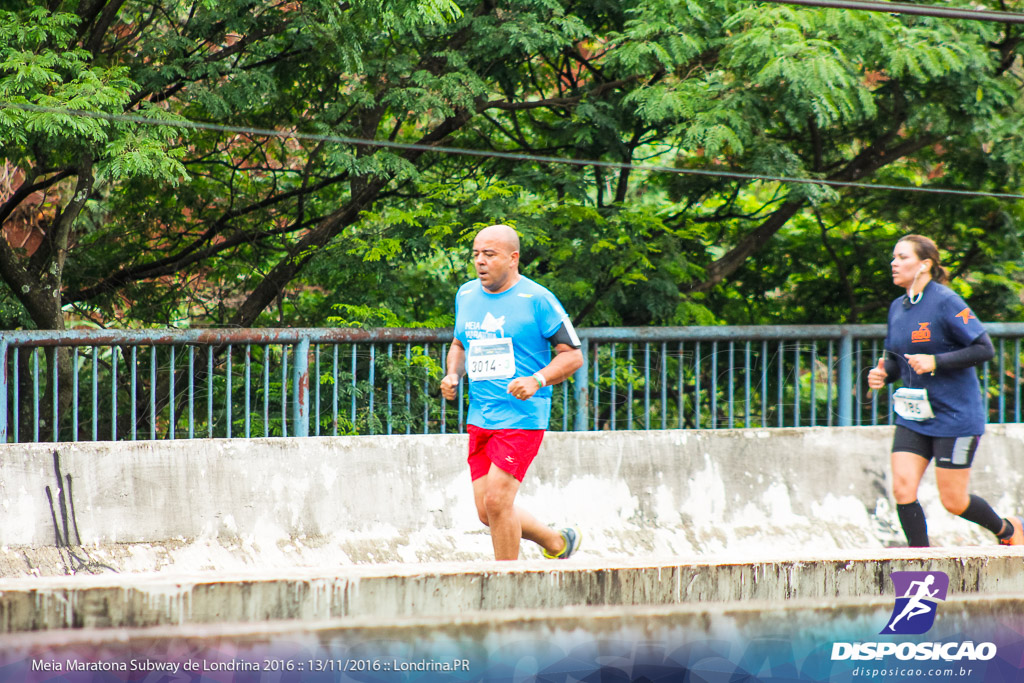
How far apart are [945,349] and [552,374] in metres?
2.25

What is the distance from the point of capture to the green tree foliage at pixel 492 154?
6953 mm

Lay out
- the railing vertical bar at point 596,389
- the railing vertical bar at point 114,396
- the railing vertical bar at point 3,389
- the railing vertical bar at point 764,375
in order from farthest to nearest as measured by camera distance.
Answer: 1. the railing vertical bar at point 764,375
2. the railing vertical bar at point 596,389
3. the railing vertical bar at point 114,396
4. the railing vertical bar at point 3,389

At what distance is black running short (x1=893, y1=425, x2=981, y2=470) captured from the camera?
15.9 feet

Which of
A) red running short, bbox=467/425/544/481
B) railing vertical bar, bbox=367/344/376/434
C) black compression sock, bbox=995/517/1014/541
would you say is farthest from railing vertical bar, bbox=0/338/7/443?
black compression sock, bbox=995/517/1014/541

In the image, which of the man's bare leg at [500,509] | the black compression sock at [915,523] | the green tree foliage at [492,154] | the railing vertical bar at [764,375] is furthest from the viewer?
the green tree foliage at [492,154]

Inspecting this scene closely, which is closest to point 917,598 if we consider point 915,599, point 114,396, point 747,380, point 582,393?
point 915,599

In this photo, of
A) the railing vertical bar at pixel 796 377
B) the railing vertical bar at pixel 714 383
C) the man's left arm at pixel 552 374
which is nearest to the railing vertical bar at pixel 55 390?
the man's left arm at pixel 552 374

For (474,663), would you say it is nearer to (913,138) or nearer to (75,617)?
(75,617)

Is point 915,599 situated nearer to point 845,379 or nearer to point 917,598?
point 917,598

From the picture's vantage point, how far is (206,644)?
242 centimetres

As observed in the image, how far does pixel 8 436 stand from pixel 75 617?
13.2ft

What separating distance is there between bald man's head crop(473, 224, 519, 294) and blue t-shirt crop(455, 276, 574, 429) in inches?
3.3

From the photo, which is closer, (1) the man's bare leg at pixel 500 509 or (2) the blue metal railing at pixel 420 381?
(1) the man's bare leg at pixel 500 509

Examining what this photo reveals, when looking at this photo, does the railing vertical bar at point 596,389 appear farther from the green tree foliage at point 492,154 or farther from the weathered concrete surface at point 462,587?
the weathered concrete surface at point 462,587
